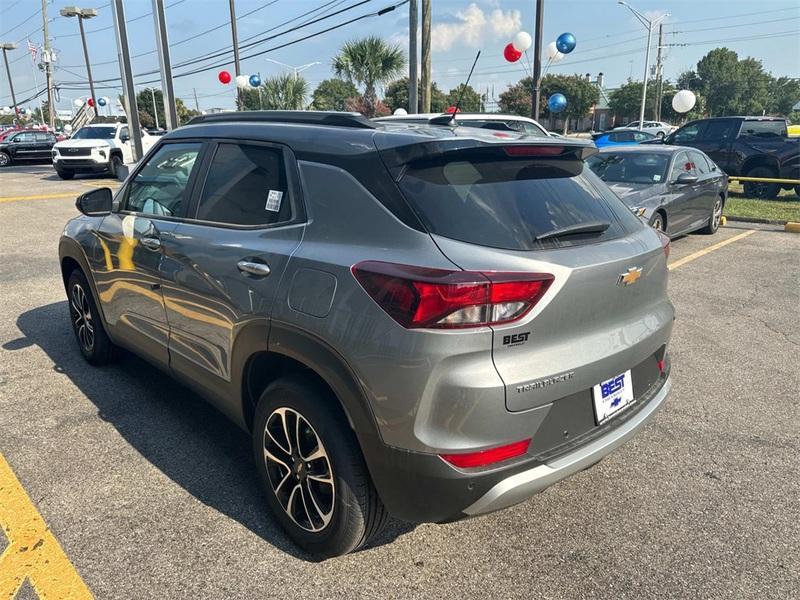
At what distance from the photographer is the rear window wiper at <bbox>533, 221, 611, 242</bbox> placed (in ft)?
7.24

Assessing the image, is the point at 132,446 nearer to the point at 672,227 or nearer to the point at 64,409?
the point at 64,409

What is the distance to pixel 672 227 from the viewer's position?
857cm

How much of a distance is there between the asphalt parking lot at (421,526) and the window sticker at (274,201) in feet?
4.61

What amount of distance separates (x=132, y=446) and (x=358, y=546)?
5.49 ft

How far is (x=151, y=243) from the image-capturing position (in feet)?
10.6

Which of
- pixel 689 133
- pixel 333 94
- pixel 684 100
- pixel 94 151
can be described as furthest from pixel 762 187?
pixel 333 94

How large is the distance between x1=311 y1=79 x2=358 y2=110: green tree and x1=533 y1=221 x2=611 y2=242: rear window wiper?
31633 mm

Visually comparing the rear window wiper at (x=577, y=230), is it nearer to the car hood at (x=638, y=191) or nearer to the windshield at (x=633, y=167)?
the car hood at (x=638, y=191)

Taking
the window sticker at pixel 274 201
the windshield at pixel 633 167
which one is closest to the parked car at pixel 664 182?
the windshield at pixel 633 167

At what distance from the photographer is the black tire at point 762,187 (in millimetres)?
14144

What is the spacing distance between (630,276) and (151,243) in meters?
2.45

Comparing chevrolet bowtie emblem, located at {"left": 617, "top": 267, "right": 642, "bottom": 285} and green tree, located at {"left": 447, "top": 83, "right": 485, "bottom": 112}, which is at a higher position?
green tree, located at {"left": 447, "top": 83, "right": 485, "bottom": 112}

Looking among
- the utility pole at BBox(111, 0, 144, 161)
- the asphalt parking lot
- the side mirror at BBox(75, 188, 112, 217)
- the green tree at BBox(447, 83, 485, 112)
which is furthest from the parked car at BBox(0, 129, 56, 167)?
the green tree at BBox(447, 83, 485, 112)

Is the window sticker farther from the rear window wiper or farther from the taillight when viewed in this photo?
the rear window wiper
